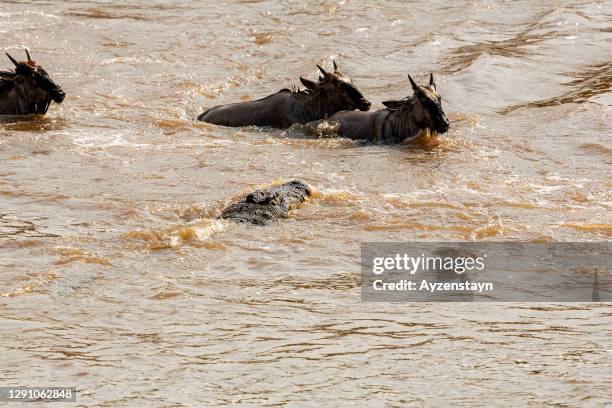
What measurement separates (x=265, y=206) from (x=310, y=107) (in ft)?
15.8

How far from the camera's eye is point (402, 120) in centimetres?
1477

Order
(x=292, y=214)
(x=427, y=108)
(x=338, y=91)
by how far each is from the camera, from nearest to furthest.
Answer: (x=292, y=214) → (x=427, y=108) → (x=338, y=91)

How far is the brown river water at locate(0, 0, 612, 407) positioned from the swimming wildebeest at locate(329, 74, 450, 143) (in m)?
0.28

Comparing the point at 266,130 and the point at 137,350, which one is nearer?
the point at 137,350

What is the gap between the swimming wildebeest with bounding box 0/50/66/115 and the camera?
1586cm

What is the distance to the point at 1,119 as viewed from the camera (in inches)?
625

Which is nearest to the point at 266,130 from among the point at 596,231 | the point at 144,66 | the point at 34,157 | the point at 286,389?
the point at 34,157

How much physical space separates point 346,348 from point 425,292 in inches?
60.4

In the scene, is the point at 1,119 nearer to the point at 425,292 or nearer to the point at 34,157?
the point at 34,157

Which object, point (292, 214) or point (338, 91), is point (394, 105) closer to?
point (338, 91)

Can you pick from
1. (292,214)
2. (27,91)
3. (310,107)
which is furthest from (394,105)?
(27,91)

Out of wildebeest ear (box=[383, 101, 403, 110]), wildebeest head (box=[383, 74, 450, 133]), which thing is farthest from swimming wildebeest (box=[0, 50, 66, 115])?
wildebeest head (box=[383, 74, 450, 133])

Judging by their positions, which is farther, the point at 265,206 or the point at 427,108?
the point at 427,108

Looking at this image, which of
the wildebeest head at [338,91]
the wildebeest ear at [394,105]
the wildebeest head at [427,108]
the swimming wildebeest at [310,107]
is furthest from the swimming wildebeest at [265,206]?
the wildebeest head at [338,91]
